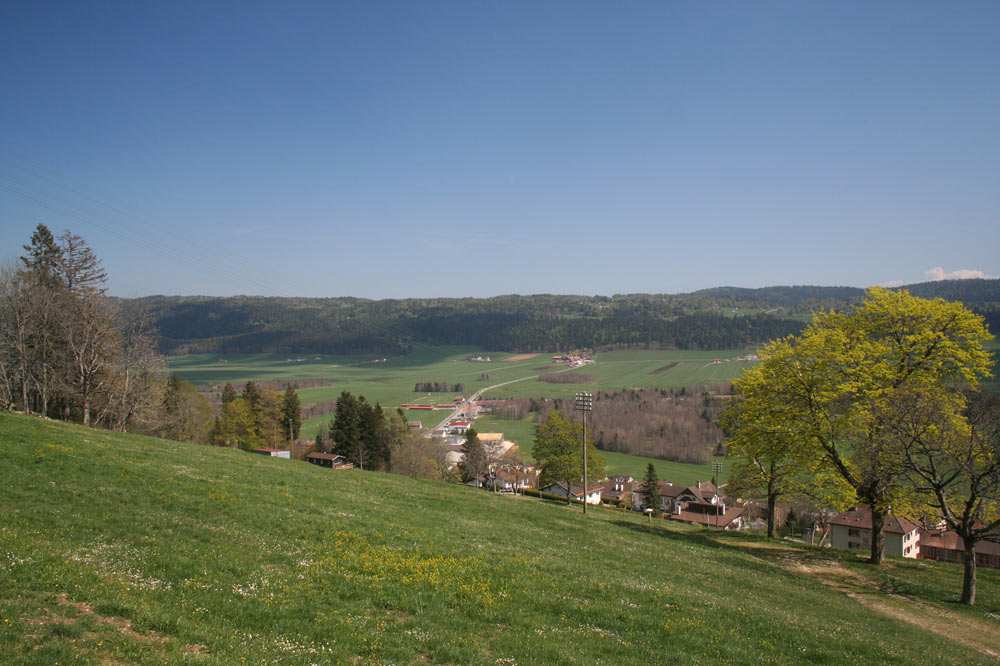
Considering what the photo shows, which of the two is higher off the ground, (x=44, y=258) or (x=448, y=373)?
(x=44, y=258)

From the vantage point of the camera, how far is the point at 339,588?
966 centimetres

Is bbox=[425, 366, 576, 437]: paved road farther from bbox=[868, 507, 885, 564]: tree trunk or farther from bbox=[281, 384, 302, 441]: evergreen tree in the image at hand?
bbox=[868, 507, 885, 564]: tree trunk

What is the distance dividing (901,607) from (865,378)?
8.35 metres

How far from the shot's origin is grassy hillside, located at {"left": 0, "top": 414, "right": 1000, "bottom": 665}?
715cm

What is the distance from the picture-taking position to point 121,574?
8.43 m

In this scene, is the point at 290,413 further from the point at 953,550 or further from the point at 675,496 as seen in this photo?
the point at 953,550

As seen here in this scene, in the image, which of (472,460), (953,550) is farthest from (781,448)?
(472,460)

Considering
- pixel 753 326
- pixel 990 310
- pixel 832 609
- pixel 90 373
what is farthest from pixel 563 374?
Answer: pixel 832 609

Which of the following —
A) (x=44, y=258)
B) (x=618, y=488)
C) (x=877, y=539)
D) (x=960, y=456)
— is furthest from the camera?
(x=618, y=488)

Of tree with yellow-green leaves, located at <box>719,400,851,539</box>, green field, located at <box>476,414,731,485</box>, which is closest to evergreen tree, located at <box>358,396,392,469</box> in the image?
green field, located at <box>476,414,731,485</box>

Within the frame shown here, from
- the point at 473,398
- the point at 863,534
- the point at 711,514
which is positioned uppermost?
the point at 473,398

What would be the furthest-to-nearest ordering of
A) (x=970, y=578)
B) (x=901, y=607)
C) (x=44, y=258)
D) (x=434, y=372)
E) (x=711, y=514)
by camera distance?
(x=434, y=372) < (x=711, y=514) < (x=44, y=258) < (x=970, y=578) < (x=901, y=607)

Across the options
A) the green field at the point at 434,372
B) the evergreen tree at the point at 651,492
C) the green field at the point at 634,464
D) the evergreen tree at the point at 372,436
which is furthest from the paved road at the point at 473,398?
the evergreen tree at the point at 651,492

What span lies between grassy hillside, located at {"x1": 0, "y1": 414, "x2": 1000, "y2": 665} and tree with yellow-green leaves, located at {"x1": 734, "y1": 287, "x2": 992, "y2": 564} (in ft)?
14.9
